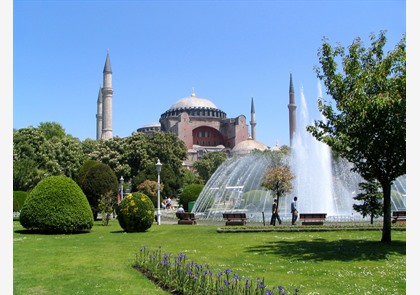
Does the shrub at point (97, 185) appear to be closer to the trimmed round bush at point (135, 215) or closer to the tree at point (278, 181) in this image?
the trimmed round bush at point (135, 215)

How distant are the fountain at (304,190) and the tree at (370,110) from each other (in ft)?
36.5

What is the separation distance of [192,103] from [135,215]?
92.4 m

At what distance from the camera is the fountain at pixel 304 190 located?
2559 centimetres

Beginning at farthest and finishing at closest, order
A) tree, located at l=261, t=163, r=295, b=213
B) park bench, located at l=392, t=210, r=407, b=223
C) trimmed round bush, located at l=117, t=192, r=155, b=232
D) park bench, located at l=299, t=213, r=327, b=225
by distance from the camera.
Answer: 1. tree, located at l=261, t=163, r=295, b=213
2. park bench, located at l=392, t=210, r=407, b=223
3. park bench, located at l=299, t=213, r=327, b=225
4. trimmed round bush, located at l=117, t=192, r=155, b=232

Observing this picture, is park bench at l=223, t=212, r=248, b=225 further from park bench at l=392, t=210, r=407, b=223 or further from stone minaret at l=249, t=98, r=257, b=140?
stone minaret at l=249, t=98, r=257, b=140

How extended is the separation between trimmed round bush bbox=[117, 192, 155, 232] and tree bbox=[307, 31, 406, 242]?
786 cm

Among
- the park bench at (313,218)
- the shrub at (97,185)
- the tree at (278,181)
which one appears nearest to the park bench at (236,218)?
the tree at (278,181)

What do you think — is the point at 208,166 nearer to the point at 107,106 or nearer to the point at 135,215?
the point at 107,106

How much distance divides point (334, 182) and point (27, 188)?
25.3m

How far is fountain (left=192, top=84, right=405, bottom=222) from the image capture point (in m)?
25.6

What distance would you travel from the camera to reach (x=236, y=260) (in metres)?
9.52

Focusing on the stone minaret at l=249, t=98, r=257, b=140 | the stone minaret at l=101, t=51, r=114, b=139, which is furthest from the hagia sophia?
the stone minaret at l=101, t=51, r=114, b=139
